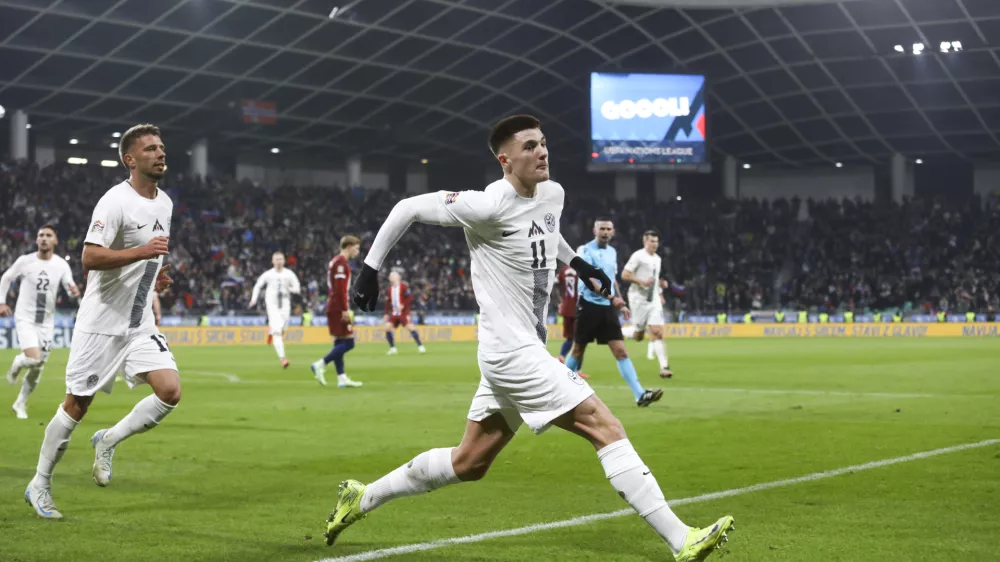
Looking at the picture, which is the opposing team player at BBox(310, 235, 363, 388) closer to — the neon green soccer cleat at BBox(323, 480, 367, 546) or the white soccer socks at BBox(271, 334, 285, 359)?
the white soccer socks at BBox(271, 334, 285, 359)

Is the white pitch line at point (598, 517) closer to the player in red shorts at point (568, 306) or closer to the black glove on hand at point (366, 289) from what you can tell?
the black glove on hand at point (366, 289)

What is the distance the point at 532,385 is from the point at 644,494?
0.75 meters

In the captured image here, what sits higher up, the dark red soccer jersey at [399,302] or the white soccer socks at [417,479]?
the dark red soccer jersey at [399,302]

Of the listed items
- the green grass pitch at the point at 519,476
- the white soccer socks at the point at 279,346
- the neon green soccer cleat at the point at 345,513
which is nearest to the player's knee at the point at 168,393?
the green grass pitch at the point at 519,476

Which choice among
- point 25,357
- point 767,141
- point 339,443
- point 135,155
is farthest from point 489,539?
point 767,141

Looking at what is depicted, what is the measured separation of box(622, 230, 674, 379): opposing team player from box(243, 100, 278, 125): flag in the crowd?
3038 cm

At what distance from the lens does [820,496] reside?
808 cm

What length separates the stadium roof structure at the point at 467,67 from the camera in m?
42.0

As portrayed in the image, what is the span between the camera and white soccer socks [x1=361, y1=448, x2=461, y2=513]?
6.29 m

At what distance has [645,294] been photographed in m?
21.2

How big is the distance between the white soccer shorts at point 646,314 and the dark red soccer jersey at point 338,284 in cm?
516

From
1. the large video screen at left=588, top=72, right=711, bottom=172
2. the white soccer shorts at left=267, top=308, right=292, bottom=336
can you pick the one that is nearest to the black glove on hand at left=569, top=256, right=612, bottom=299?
the white soccer shorts at left=267, top=308, right=292, bottom=336

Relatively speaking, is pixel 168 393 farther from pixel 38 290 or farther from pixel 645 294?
pixel 645 294

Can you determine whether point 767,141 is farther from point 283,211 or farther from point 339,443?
point 339,443
